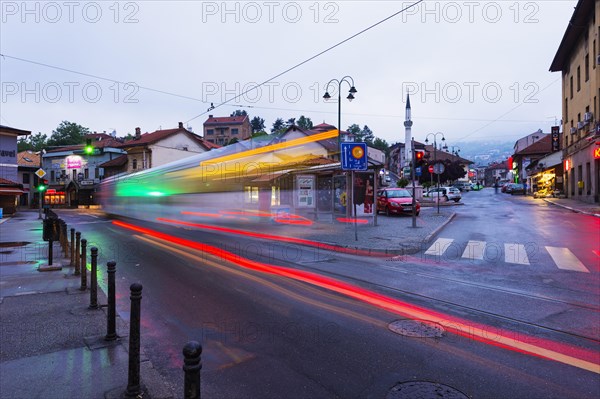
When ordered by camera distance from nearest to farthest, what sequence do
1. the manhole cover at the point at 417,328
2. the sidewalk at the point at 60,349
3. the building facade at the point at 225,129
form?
1. the sidewalk at the point at 60,349
2. the manhole cover at the point at 417,328
3. the building facade at the point at 225,129

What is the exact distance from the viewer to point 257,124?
140m

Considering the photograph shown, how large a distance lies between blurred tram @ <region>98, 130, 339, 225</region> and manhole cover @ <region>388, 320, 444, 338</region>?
1469 centimetres

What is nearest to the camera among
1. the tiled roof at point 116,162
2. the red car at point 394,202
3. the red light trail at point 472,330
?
the red light trail at point 472,330

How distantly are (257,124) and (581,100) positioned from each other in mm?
113451

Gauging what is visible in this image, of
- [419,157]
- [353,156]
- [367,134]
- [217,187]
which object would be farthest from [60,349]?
[367,134]

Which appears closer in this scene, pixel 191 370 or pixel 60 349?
pixel 191 370

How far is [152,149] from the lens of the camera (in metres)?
57.7

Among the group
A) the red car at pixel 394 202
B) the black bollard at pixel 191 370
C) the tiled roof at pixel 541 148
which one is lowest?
the black bollard at pixel 191 370

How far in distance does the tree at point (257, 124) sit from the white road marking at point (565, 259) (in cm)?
12999

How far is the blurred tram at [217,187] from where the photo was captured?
19328mm

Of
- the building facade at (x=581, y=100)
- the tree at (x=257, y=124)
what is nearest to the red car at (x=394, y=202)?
the building facade at (x=581, y=100)

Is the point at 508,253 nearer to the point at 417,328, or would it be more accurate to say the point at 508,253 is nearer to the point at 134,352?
the point at 417,328

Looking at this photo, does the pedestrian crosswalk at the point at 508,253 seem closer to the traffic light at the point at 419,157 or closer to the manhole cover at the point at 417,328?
the manhole cover at the point at 417,328

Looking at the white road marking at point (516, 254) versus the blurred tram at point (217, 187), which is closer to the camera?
the white road marking at point (516, 254)
